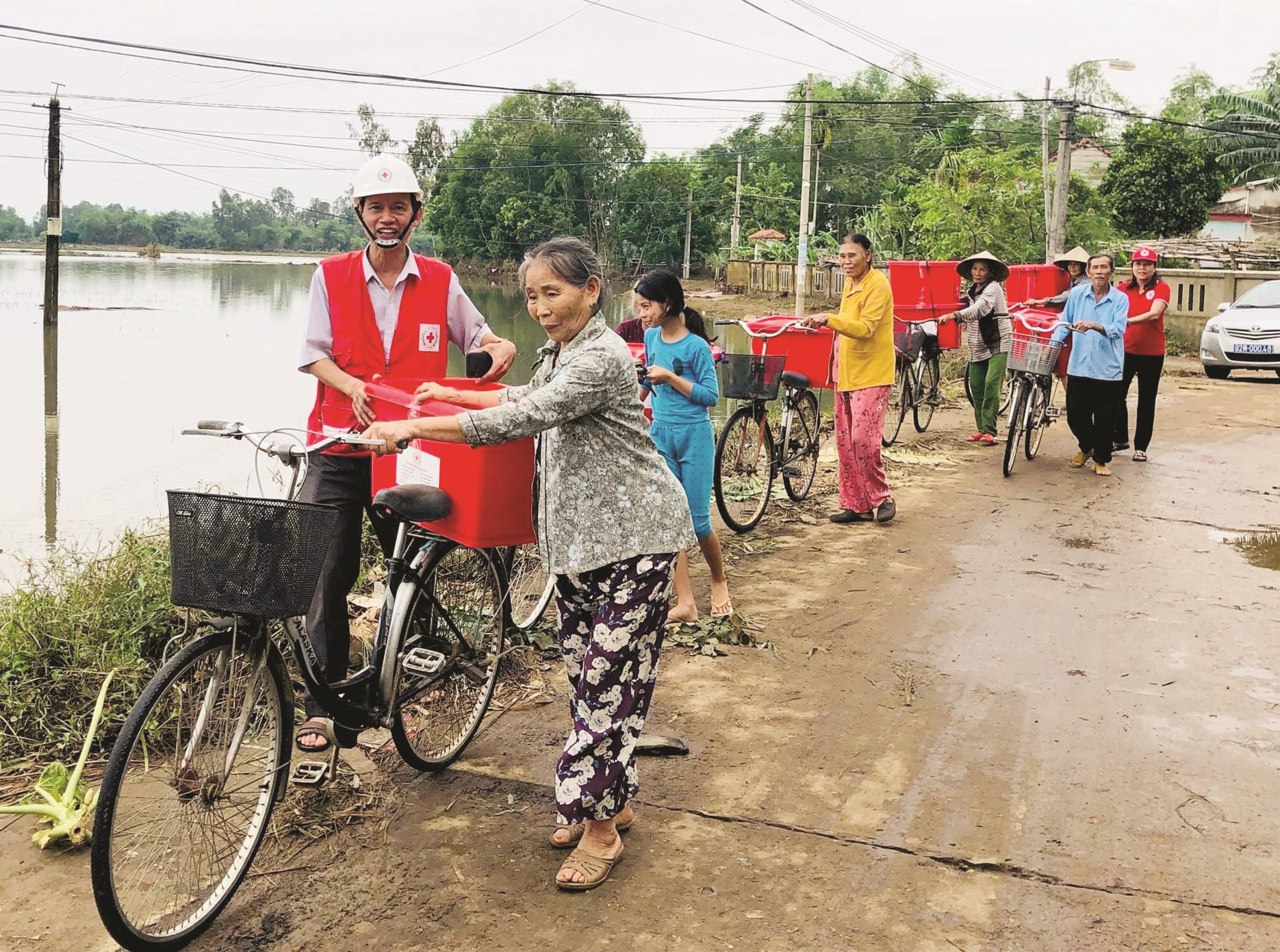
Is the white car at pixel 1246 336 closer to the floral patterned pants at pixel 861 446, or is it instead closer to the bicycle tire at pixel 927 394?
the bicycle tire at pixel 927 394

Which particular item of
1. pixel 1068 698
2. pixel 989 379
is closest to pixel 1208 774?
pixel 1068 698

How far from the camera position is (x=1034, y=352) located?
946cm

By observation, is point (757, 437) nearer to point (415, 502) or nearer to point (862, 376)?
point (862, 376)

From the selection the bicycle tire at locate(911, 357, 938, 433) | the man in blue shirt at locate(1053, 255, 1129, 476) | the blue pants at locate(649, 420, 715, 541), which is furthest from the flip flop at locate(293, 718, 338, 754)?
the bicycle tire at locate(911, 357, 938, 433)

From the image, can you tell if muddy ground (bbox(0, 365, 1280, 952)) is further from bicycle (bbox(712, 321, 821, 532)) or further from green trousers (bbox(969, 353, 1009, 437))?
green trousers (bbox(969, 353, 1009, 437))

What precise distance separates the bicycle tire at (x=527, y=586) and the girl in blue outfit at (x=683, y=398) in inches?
25.6

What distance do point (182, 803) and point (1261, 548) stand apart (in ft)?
21.6

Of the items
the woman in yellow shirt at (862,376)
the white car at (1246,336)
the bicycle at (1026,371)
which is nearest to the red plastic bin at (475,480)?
the woman in yellow shirt at (862,376)

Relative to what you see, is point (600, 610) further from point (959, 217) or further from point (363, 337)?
point (959, 217)

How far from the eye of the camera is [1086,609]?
5.97 m

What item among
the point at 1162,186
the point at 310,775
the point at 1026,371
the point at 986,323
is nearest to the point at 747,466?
the point at 1026,371

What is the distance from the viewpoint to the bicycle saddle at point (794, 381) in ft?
26.0

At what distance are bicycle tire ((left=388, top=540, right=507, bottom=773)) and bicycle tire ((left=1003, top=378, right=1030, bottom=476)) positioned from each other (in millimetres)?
6261

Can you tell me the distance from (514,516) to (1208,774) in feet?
8.42
